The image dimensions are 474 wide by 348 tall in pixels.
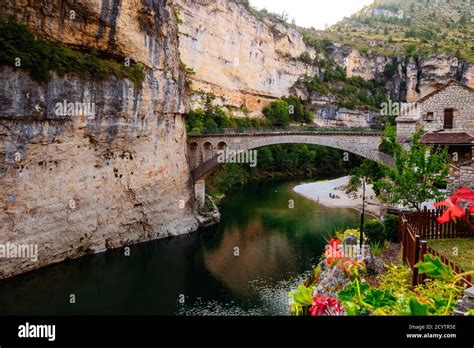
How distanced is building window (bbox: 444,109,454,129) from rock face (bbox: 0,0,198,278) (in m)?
15.3

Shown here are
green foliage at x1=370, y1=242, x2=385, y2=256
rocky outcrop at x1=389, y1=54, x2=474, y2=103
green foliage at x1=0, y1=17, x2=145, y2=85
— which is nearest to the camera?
green foliage at x1=370, y1=242, x2=385, y2=256

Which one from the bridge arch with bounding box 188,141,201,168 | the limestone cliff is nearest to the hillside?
the limestone cliff

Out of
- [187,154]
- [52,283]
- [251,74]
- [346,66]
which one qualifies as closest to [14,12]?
[52,283]

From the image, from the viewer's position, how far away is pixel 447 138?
22.2 m

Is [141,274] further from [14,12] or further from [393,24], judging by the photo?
[393,24]

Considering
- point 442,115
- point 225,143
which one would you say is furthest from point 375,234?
point 225,143

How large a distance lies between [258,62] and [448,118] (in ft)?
131

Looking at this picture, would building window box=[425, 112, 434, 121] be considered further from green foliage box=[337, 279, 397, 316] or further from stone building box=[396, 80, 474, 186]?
green foliage box=[337, 279, 397, 316]

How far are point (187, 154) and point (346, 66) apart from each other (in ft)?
184

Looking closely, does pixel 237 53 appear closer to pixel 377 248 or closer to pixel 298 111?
pixel 298 111

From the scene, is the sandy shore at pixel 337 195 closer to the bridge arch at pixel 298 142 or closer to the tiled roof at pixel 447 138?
the bridge arch at pixel 298 142

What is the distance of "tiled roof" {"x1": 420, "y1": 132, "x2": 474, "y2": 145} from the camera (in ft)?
70.9

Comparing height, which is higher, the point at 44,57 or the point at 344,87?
the point at 344,87

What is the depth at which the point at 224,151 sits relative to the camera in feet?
100
